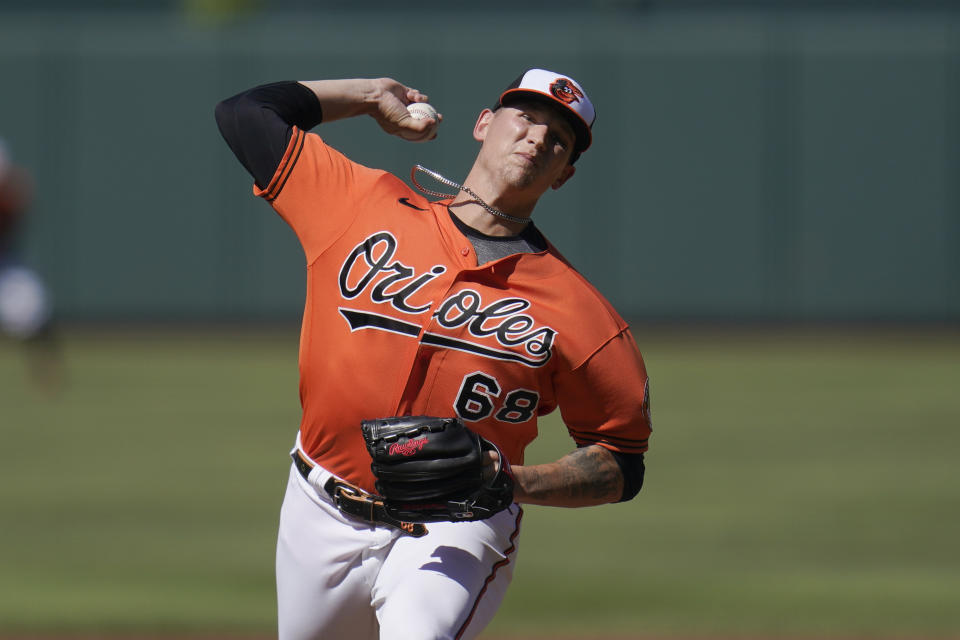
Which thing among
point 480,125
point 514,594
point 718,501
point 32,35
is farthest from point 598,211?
point 480,125

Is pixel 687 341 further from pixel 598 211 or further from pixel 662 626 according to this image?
pixel 662 626

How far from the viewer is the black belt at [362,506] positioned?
165 inches

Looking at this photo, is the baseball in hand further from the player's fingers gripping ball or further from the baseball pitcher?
the baseball pitcher

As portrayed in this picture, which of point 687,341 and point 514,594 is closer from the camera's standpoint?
point 514,594

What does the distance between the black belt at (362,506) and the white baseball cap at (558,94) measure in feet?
4.02

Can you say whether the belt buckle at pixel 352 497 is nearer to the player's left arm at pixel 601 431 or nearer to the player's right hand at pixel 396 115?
the player's left arm at pixel 601 431

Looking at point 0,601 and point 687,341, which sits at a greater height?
point 0,601

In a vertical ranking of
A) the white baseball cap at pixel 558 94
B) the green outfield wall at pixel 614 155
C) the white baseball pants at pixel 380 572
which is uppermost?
the white baseball cap at pixel 558 94

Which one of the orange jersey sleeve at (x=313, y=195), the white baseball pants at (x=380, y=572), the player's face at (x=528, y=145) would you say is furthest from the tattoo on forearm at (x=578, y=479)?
the orange jersey sleeve at (x=313, y=195)

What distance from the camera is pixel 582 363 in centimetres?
413

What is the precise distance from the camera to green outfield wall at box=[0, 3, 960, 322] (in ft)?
67.6

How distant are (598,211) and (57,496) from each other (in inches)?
456

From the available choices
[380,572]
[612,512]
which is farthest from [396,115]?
[612,512]

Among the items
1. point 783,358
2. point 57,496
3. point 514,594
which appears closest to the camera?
point 514,594
